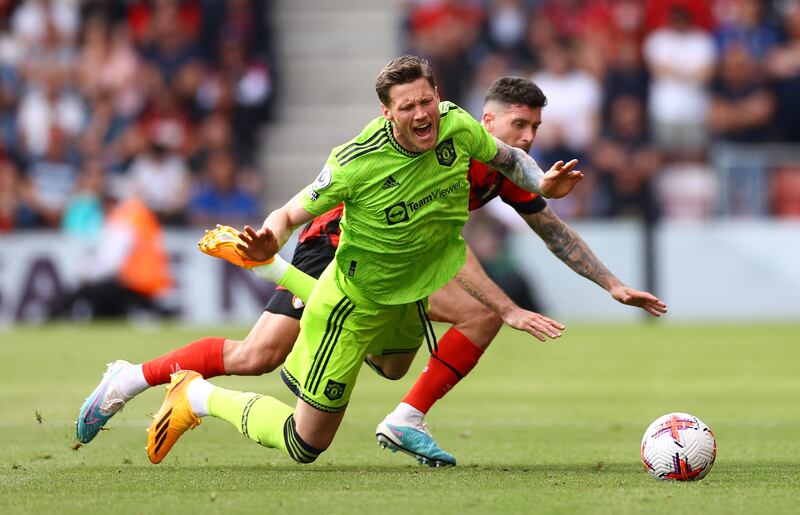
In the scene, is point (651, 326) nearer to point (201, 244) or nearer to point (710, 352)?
point (710, 352)

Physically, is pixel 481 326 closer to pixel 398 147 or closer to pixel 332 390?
pixel 332 390

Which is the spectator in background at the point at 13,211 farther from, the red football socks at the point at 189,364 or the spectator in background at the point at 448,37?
the red football socks at the point at 189,364

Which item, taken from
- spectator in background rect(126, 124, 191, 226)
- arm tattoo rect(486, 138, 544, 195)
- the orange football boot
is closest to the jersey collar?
arm tattoo rect(486, 138, 544, 195)

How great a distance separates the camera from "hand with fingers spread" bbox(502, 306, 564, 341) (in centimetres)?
645

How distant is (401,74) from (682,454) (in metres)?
2.08

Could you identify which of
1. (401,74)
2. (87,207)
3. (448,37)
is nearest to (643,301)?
(401,74)

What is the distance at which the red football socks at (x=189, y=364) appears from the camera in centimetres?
750

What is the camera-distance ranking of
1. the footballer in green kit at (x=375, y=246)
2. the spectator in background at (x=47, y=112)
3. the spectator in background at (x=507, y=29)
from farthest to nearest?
the spectator in background at (x=47, y=112)
the spectator in background at (x=507, y=29)
the footballer in green kit at (x=375, y=246)

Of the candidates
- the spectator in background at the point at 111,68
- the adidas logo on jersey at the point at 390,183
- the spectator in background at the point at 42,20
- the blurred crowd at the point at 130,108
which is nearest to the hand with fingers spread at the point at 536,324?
the adidas logo on jersey at the point at 390,183

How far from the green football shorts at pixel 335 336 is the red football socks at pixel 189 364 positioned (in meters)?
0.70

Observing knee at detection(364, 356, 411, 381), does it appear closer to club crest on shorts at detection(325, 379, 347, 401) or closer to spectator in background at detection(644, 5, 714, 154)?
club crest on shorts at detection(325, 379, 347, 401)

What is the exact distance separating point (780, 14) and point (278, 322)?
A: 561 inches

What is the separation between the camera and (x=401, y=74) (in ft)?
20.7

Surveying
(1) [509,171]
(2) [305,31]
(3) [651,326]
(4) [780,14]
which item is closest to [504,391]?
(1) [509,171]
